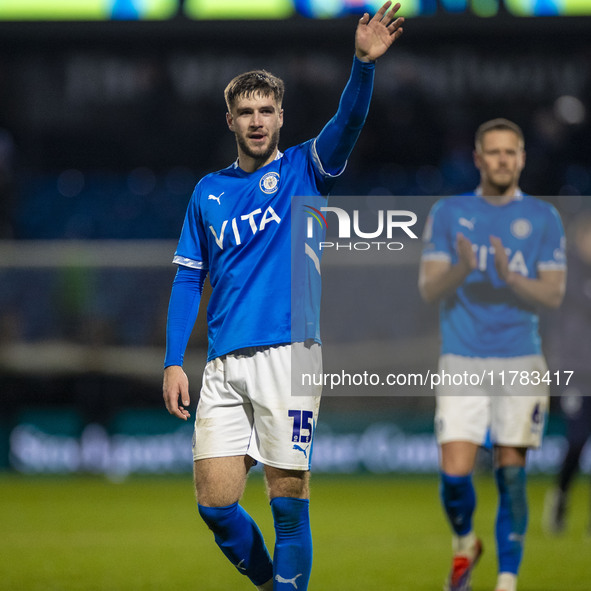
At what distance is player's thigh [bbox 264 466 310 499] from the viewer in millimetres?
4207

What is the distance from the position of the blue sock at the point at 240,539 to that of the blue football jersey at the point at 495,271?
1556 millimetres

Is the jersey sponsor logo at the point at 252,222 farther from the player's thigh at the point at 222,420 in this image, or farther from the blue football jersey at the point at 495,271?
the blue football jersey at the point at 495,271

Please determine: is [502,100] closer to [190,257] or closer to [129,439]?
[129,439]

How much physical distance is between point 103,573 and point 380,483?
5.26 meters

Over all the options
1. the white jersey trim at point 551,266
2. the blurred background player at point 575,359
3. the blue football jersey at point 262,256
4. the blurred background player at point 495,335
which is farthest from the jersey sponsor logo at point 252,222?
the blurred background player at point 575,359

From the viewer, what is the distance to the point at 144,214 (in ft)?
46.6

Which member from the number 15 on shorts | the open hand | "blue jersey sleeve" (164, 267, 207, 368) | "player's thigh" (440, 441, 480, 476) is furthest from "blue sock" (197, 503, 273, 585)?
the open hand

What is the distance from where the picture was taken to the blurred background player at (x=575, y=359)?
26.5 ft

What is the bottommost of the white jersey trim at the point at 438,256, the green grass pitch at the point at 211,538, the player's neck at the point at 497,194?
the green grass pitch at the point at 211,538

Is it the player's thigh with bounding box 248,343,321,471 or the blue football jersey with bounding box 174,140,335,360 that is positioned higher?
the blue football jersey with bounding box 174,140,335,360

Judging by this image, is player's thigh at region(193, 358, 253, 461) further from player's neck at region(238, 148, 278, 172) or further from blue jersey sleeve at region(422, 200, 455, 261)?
blue jersey sleeve at region(422, 200, 455, 261)

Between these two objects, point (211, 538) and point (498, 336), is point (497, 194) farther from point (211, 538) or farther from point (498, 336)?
point (211, 538)

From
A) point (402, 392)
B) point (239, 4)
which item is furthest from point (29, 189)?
point (402, 392)

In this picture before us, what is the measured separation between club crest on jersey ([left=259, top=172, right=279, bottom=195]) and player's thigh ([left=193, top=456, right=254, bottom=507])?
3.21 feet
